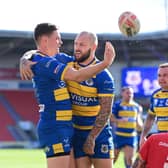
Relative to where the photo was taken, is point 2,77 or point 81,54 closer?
point 81,54

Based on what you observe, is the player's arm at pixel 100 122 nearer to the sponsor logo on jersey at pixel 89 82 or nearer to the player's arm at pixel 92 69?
the sponsor logo on jersey at pixel 89 82

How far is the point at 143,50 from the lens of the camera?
129 ft

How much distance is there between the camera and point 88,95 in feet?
19.8

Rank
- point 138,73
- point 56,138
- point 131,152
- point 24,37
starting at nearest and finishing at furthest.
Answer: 1. point 56,138
2. point 131,152
3. point 138,73
4. point 24,37

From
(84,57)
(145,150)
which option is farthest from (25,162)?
(145,150)

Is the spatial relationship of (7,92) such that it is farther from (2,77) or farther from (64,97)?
(64,97)

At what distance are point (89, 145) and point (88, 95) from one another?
514mm

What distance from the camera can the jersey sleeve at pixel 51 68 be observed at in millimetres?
5488

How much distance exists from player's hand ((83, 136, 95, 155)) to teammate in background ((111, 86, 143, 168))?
7962 mm

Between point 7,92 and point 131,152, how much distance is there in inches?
976

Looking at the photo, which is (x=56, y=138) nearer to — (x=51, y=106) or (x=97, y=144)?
(x=51, y=106)

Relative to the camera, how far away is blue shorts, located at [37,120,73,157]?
5727 mm

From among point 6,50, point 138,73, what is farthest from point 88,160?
point 6,50

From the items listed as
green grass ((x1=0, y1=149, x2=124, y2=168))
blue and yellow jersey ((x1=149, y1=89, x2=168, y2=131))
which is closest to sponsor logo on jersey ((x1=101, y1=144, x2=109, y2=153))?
blue and yellow jersey ((x1=149, y1=89, x2=168, y2=131))
